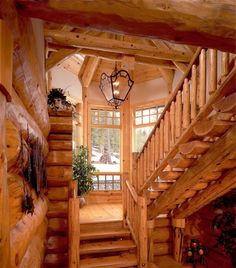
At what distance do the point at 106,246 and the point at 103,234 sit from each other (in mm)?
241

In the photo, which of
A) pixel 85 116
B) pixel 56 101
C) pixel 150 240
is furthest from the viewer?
pixel 85 116

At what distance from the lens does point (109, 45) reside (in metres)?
4.88

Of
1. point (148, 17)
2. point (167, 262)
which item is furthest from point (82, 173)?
point (148, 17)

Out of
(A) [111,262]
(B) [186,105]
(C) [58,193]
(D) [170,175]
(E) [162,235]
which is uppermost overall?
(B) [186,105]

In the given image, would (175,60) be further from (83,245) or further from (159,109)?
(83,245)

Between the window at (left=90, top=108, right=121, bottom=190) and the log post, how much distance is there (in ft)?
9.58

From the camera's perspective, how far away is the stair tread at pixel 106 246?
3992 millimetres

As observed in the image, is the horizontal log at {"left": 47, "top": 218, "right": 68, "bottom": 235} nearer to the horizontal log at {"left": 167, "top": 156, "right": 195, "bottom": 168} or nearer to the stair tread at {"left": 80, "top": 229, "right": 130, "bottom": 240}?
the stair tread at {"left": 80, "top": 229, "right": 130, "bottom": 240}

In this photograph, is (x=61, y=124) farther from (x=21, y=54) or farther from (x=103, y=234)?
(x=21, y=54)

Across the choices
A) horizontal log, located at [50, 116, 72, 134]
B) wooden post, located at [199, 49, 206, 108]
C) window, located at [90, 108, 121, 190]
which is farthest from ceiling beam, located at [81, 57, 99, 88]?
wooden post, located at [199, 49, 206, 108]

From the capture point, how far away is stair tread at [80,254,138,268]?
12.2ft

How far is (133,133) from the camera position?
292 inches

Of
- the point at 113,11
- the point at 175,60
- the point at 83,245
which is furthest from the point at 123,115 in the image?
the point at 113,11

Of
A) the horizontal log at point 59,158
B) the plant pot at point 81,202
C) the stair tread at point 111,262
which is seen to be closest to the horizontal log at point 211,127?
the horizontal log at point 59,158
